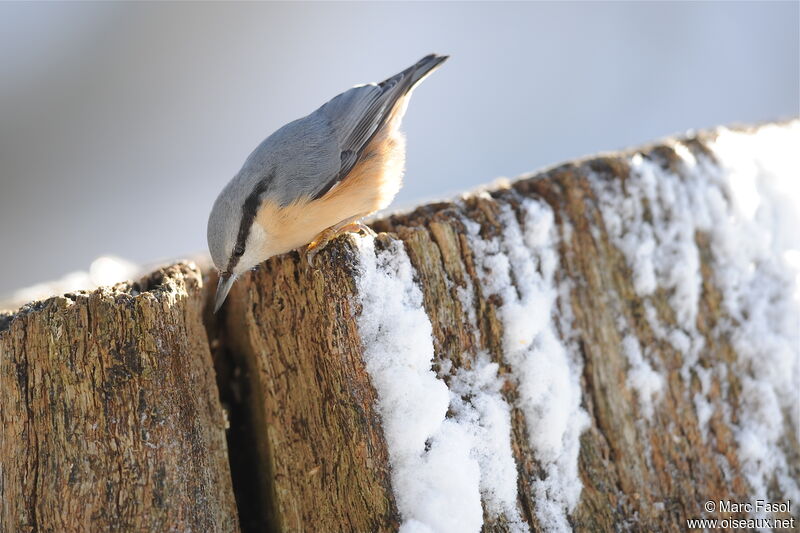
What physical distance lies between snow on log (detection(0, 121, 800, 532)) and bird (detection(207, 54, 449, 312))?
0.51ft

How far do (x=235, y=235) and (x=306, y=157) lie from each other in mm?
358

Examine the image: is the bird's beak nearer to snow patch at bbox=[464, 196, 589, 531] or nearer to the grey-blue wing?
the grey-blue wing

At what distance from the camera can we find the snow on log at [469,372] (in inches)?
60.6

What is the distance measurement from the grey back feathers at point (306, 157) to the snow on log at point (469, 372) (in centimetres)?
20

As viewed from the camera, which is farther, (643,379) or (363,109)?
(363,109)

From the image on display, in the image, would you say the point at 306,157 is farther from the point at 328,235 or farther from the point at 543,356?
the point at 543,356

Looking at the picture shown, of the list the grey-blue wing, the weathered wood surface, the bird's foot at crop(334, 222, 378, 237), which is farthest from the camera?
the grey-blue wing

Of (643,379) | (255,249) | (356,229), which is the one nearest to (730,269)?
(643,379)

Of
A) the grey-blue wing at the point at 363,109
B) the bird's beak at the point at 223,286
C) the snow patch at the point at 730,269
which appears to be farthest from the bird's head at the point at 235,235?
the snow patch at the point at 730,269

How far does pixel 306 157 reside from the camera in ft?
7.12

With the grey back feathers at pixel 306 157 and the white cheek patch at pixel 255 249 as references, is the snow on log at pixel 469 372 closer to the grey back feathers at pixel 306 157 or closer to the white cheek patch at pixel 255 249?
the white cheek patch at pixel 255 249

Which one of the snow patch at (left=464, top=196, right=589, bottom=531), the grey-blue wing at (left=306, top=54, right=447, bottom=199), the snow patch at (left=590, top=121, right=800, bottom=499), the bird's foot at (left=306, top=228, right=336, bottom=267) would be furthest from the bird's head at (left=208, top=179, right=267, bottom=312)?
the snow patch at (left=590, top=121, right=800, bottom=499)

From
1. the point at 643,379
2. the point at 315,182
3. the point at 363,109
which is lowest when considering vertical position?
the point at 643,379

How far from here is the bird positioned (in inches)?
78.3
